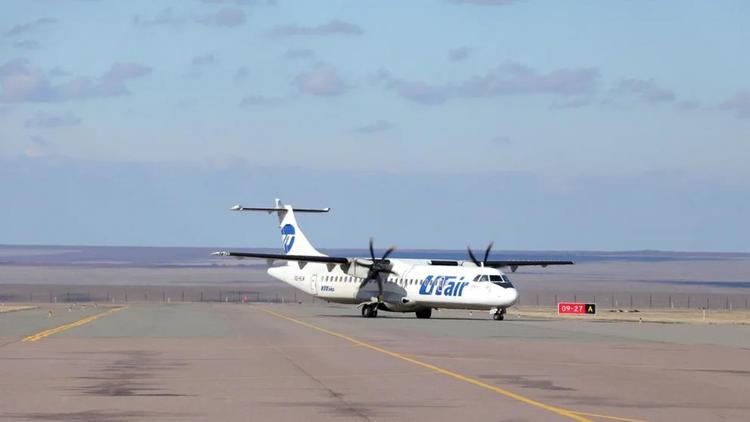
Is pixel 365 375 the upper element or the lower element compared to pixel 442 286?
lower

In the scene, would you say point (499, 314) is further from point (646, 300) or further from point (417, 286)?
point (646, 300)

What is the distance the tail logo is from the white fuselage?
450 cm

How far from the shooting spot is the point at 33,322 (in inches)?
2228

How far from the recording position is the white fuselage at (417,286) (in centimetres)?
6369

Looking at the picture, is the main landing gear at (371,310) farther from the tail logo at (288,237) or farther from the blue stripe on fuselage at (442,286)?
the tail logo at (288,237)

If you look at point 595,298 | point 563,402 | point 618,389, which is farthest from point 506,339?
point 595,298

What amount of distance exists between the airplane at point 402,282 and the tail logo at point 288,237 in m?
3.37

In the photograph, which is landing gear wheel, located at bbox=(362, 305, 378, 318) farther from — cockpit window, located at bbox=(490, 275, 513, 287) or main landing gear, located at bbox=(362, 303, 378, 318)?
cockpit window, located at bbox=(490, 275, 513, 287)

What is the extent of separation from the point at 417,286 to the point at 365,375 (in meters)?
41.3

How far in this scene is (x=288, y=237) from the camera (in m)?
82.8

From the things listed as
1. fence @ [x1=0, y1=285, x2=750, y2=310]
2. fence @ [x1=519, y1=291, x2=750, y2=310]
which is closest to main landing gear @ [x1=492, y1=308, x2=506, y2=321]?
fence @ [x1=519, y1=291, x2=750, y2=310]

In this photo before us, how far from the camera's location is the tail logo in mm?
82625

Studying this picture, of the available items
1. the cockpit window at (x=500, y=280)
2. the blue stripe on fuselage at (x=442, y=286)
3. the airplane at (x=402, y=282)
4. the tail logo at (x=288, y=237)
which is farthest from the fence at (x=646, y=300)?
the cockpit window at (x=500, y=280)

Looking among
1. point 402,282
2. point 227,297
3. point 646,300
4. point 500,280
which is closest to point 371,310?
point 402,282
